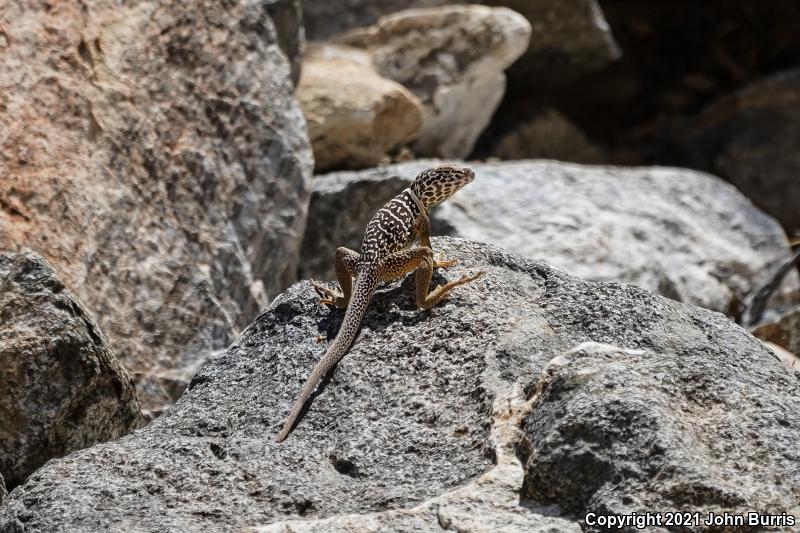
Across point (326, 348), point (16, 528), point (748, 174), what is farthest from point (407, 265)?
point (748, 174)

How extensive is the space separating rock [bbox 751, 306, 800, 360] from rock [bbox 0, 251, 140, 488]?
4.63 metres

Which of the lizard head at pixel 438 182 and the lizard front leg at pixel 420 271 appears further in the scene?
the lizard head at pixel 438 182

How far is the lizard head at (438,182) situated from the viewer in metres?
6.11

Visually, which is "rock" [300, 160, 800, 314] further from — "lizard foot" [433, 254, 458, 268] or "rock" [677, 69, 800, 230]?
"lizard foot" [433, 254, 458, 268]

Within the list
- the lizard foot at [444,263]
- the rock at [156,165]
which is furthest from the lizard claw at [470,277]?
the rock at [156,165]

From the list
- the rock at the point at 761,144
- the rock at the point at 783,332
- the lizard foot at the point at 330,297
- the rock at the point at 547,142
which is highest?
the lizard foot at the point at 330,297

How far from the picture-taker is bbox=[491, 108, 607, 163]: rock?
11375mm

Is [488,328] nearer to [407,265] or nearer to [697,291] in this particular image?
[407,265]

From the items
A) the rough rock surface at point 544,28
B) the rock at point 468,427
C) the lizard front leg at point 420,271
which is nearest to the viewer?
the rock at point 468,427

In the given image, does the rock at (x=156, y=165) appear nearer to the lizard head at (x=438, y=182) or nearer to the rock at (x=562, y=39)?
the lizard head at (x=438, y=182)

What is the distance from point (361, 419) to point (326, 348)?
509 millimetres

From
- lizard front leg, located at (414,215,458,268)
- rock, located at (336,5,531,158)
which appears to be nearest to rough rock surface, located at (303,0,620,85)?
rock, located at (336,5,531,158)

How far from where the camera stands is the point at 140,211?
6.62 m

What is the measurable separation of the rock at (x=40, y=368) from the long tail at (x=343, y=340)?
3.93ft
